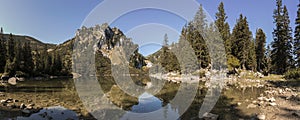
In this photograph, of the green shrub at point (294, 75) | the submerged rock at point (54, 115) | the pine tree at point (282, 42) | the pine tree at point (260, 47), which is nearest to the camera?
the submerged rock at point (54, 115)

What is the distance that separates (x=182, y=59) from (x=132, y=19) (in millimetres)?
49529

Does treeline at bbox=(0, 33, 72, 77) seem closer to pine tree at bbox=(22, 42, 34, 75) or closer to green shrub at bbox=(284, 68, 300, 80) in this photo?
pine tree at bbox=(22, 42, 34, 75)

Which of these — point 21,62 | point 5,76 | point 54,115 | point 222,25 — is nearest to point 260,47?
point 222,25

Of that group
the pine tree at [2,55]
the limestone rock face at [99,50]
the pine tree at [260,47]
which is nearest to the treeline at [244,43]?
the pine tree at [260,47]

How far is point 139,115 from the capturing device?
16.5 metres

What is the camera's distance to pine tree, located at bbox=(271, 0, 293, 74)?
181 feet

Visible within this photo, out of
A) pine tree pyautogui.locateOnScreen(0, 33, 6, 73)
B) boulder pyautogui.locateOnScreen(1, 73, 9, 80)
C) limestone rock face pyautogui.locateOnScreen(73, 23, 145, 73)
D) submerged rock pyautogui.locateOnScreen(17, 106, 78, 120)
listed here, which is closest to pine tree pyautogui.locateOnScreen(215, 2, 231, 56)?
limestone rock face pyautogui.locateOnScreen(73, 23, 145, 73)

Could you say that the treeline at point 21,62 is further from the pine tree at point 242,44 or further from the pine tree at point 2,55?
the pine tree at point 242,44

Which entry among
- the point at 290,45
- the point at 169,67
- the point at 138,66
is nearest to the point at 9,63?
Answer: the point at 169,67

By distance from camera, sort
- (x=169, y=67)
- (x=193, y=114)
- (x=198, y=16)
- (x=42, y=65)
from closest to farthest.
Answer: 1. (x=193, y=114)
2. (x=198, y=16)
3. (x=169, y=67)
4. (x=42, y=65)

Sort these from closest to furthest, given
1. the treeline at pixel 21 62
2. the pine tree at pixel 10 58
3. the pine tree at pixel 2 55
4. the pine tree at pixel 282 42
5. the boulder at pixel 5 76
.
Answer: the pine tree at pixel 282 42 → the boulder at pixel 5 76 → the pine tree at pixel 10 58 → the treeline at pixel 21 62 → the pine tree at pixel 2 55

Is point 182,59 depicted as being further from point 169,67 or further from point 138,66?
point 138,66

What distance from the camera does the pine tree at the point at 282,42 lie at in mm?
55094

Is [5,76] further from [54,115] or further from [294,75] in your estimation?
[294,75]
